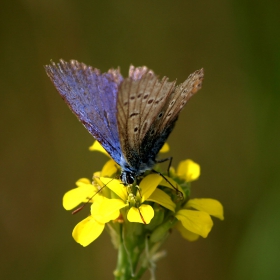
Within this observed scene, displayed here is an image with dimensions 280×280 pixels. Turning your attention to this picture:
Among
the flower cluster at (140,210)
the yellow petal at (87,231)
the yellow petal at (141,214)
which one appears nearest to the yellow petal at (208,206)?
the flower cluster at (140,210)

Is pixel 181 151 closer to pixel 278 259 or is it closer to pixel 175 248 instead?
pixel 175 248

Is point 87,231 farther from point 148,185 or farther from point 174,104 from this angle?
point 174,104

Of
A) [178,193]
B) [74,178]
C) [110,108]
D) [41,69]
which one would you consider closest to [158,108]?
[110,108]

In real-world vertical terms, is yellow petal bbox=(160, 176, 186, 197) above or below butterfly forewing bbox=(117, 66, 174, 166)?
below

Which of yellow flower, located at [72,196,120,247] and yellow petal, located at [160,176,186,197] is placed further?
yellow petal, located at [160,176,186,197]

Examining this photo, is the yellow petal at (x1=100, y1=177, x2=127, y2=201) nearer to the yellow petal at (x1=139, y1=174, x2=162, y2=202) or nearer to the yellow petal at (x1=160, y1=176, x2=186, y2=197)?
the yellow petal at (x1=139, y1=174, x2=162, y2=202)

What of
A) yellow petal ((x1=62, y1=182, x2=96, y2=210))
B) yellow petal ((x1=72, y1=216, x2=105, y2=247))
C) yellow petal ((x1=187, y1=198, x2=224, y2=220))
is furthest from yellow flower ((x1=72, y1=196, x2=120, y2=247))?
yellow petal ((x1=187, y1=198, x2=224, y2=220))
